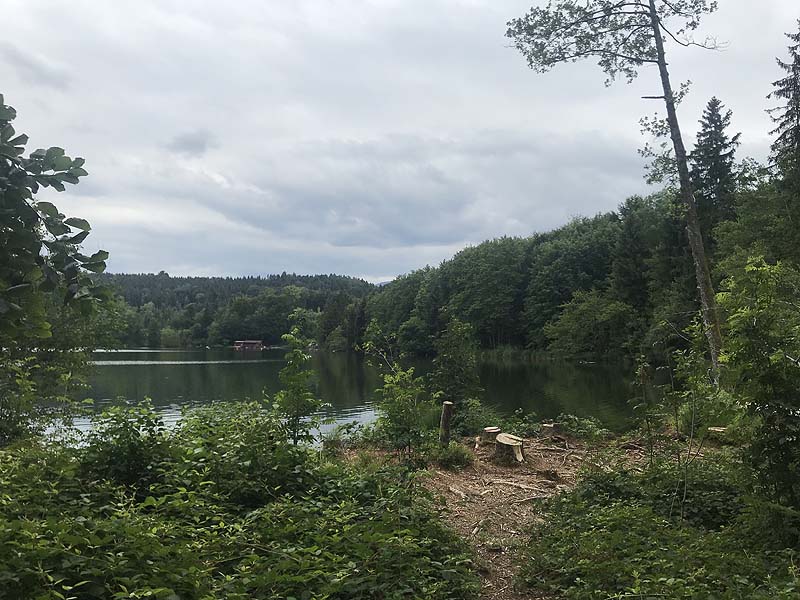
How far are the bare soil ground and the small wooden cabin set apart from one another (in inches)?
3920

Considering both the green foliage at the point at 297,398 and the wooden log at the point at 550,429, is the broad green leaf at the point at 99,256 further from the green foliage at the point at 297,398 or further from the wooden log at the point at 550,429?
the wooden log at the point at 550,429

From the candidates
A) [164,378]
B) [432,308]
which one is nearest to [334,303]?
[432,308]

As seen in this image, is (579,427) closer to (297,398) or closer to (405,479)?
(405,479)

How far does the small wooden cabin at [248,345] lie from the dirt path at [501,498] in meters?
99.9

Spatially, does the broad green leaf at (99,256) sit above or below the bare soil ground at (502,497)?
above

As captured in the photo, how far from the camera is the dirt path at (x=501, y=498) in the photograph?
5.15 meters

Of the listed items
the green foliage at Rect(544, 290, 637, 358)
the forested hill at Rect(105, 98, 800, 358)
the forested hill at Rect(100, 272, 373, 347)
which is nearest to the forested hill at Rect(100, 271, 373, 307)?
the forested hill at Rect(100, 272, 373, 347)

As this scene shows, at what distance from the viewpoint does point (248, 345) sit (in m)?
109

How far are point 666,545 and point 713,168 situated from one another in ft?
126

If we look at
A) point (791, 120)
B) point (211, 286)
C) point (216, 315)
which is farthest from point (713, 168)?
point (211, 286)

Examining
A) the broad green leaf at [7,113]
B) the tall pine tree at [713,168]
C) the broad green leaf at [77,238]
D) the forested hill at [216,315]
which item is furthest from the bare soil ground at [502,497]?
the forested hill at [216,315]

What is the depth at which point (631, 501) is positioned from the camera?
5.80 metres

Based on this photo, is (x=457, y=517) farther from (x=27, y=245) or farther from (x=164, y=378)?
(x=164, y=378)

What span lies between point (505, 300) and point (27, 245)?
64206 mm
